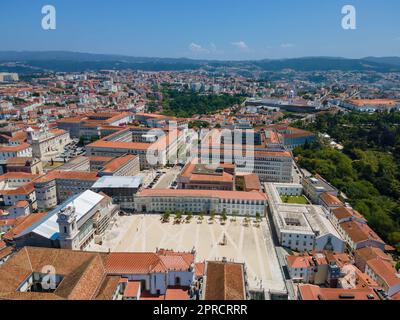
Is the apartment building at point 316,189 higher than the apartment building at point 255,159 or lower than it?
lower

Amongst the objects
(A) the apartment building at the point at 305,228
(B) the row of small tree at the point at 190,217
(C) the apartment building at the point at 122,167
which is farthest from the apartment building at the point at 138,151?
(A) the apartment building at the point at 305,228

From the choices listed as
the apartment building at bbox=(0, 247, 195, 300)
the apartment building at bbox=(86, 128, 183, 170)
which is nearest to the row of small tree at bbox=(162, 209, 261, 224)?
the apartment building at bbox=(0, 247, 195, 300)

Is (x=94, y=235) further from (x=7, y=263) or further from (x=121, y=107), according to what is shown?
(x=121, y=107)

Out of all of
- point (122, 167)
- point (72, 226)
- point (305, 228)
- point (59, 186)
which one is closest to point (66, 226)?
point (72, 226)

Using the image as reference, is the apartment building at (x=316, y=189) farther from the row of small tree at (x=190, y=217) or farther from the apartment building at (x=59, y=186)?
the apartment building at (x=59, y=186)

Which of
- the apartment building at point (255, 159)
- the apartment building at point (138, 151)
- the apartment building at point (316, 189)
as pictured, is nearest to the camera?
the apartment building at point (316, 189)

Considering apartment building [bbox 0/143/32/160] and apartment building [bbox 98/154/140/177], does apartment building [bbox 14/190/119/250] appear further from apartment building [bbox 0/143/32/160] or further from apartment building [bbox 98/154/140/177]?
apartment building [bbox 0/143/32/160]
